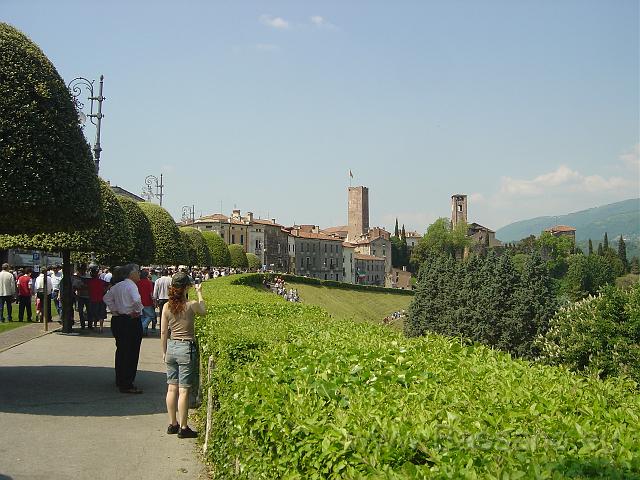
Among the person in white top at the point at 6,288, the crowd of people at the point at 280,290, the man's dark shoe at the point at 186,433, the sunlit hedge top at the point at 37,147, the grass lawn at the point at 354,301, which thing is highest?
the sunlit hedge top at the point at 37,147

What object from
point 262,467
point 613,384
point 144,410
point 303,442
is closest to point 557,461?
point 303,442

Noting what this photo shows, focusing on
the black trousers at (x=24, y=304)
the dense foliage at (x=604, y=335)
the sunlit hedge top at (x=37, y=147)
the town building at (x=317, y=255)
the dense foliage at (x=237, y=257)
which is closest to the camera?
the sunlit hedge top at (x=37, y=147)

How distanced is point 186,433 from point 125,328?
3507 mm

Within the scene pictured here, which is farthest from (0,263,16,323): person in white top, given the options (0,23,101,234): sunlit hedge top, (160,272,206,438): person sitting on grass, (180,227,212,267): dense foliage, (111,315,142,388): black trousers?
(180,227,212,267): dense foliage

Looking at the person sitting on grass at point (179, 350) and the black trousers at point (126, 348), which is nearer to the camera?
the person sitting on grass at point (179, 350)

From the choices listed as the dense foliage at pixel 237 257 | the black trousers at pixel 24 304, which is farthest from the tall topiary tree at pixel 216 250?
the black trousers at pixel 24 304

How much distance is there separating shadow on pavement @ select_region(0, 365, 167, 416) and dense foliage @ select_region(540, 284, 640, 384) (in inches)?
384

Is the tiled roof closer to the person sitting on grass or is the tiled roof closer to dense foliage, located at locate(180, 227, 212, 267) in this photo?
dense foliage, located at locate(180, 227, 212, 267)

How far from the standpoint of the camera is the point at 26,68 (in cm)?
1068

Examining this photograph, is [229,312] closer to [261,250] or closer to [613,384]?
[613,384]

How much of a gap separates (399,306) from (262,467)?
97669 millimetres

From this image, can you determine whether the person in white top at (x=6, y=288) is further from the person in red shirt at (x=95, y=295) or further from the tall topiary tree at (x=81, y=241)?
the person in red shirt at (x=95, y=295)

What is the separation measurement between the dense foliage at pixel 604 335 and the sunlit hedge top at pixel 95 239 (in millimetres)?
12160

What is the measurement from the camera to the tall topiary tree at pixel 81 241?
1897 centimetres
